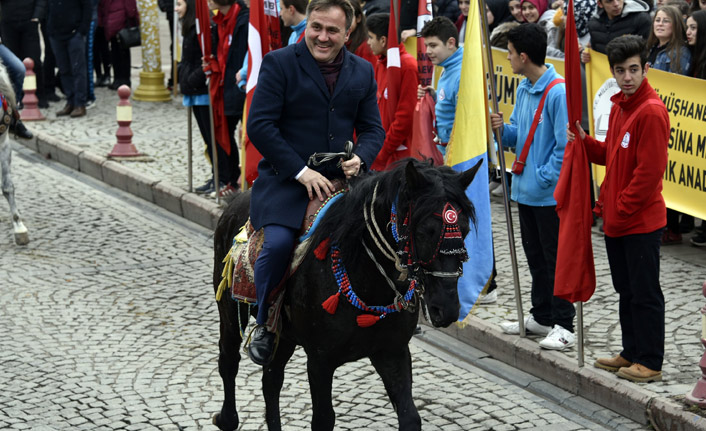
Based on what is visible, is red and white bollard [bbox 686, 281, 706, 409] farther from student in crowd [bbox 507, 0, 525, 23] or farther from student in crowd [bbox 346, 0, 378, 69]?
student in crowd [bbox 507, 0, 525, 23]

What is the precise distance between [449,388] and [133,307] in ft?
10.1

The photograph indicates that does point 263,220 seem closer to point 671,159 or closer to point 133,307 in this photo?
point 133,307

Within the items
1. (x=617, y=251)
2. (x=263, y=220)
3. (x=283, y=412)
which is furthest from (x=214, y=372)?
(x=617, y=251)

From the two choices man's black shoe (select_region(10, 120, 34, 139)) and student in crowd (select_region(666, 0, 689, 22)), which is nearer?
student in crowd (select_region(666, 0, 689, 22))

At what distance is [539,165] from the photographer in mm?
7727

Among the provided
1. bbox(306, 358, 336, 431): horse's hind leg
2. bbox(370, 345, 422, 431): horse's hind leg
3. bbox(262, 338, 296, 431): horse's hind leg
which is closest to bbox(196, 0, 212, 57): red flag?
bbox(262, 338, 296, 431): horse's hind leg

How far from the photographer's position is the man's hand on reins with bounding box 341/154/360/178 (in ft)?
18.6

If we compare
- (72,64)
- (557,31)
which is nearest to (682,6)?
(557,31)

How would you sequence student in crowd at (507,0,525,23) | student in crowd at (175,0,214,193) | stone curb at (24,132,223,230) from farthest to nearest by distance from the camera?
student in crowd at (507,0,525,23), student in crowd at (175,0,214,193), stone curb at (24,132,223,230)

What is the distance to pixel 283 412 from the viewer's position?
6.98 meters

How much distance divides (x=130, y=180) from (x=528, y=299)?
21.2 ft

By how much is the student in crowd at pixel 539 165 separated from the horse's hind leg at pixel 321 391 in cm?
239

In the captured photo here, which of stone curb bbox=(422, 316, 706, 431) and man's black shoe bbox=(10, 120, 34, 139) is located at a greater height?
man's black shoe bbox=(10, 120, 34, 139)

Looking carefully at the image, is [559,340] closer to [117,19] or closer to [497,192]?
[497,192]
